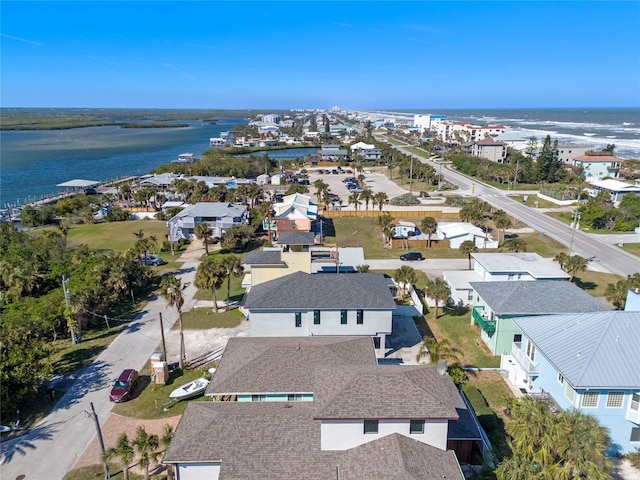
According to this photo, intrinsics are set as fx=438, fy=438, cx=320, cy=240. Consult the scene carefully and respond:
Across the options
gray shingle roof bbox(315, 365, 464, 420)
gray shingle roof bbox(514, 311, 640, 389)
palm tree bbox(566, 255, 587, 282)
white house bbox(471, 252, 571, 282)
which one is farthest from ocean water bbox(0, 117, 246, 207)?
gray shingle roof bbox(514, 311, 640, 389)

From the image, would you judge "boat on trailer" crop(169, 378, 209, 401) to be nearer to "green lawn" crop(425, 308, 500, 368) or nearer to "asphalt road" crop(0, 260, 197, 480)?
"asphalt road" crop(0, 260, 197, 480)

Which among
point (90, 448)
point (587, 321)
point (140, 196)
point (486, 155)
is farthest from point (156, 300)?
point (486, 155)

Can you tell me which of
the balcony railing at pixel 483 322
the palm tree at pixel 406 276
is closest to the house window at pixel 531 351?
the balcony railing at pixel 483 322

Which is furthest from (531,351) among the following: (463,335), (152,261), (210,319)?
(152,261)

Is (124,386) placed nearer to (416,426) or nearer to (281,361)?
(281,361)

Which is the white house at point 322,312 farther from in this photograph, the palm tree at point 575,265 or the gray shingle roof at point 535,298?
the palm tree at point 575,265

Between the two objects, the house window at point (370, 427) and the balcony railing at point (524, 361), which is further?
the balcony railing at point (524, 361)

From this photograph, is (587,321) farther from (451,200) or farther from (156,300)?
(451,200)
